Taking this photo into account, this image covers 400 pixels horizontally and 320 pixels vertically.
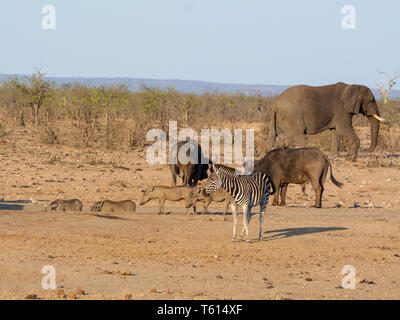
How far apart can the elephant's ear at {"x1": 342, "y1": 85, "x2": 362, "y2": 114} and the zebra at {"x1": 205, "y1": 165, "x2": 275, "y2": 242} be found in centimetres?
1149

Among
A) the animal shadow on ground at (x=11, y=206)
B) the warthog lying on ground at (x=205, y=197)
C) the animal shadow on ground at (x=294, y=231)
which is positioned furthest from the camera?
the animal shadow on ground at (x=11, y=206)

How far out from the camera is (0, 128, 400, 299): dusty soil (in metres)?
7.98

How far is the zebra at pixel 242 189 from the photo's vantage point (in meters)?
10.1

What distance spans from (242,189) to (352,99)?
12185 millimetres

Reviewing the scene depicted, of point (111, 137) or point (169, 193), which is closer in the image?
point (169, 193)

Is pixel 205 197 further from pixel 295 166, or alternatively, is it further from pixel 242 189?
pixel 242 189

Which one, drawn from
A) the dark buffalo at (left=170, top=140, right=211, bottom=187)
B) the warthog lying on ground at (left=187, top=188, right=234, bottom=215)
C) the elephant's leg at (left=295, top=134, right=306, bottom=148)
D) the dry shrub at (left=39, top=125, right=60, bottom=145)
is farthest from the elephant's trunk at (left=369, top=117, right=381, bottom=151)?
the warthog lying on ground at (left=187, top=188, right=234, bottom=215)

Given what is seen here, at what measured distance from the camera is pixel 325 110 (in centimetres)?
2175

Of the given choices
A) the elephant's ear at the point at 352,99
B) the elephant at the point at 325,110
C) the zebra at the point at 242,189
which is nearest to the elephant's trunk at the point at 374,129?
the elephant at the point at 325,110

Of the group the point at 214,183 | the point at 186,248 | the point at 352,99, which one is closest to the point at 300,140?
the point at 352,99

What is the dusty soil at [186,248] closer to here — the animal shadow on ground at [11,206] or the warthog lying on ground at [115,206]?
the animal shadow on ground at [11,206]

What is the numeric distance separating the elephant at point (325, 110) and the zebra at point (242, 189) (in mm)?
11064

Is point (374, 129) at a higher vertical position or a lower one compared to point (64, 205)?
higher

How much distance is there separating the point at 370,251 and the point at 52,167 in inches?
390
